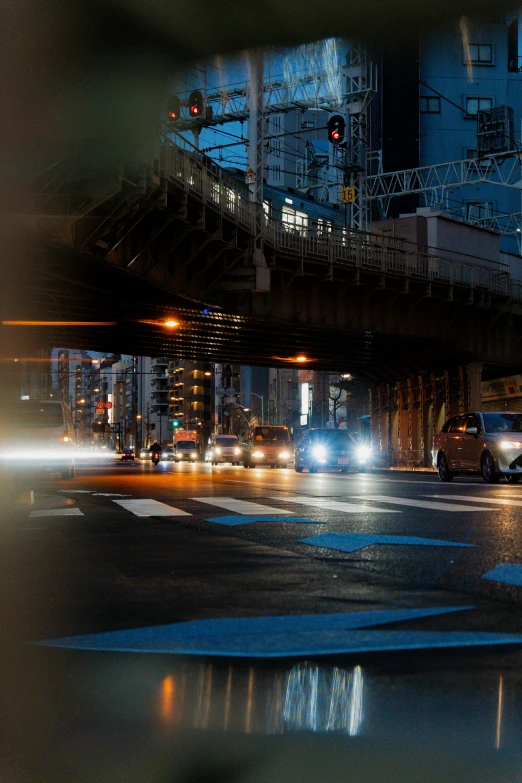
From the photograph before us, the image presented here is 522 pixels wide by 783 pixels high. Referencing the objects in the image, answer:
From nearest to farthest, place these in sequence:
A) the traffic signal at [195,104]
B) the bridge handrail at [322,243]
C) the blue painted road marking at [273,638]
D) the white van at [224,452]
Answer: the blue painted road marking at [273,638], the bridge handrail at [322,243], the traffic signal at [195,104], the white van at [224,452]

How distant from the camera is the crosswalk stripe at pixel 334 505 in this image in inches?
548

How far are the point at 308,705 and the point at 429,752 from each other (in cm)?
66

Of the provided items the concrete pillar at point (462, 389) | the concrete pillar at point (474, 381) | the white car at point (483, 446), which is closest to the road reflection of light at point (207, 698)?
the white car at point (483, 446)

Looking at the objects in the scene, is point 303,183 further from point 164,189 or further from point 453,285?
point 164,189

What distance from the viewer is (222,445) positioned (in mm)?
74750

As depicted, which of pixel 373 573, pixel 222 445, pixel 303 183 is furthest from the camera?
pixel 303 183

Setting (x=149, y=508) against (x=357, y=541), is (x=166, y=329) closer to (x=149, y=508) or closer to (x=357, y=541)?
(x=149, y=508)

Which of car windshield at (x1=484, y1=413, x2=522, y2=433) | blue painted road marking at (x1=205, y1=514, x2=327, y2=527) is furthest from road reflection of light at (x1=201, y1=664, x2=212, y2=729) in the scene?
car windshield at (x1=484, y1=413, x2=522, y2=433)

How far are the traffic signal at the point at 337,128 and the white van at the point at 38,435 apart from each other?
100 ft

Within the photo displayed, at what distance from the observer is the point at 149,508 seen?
15.6 m

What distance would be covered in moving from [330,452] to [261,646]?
127ft

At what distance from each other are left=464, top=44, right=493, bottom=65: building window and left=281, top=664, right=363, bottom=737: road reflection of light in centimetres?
9226

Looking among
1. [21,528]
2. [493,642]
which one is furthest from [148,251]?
[493,642]

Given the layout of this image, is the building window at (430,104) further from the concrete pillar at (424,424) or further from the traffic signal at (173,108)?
the traffic signal at (173,108)
